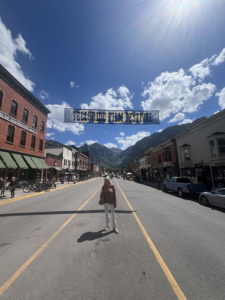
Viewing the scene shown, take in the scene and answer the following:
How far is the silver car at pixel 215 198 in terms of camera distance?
8.26 m

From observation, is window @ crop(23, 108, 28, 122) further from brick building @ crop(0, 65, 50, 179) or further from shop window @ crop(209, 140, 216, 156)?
shop window @ crop(209, 140, 216, 156)

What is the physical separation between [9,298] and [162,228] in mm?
4579

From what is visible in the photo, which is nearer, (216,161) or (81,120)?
(81,120)

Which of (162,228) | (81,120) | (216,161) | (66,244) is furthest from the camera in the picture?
(216,161)

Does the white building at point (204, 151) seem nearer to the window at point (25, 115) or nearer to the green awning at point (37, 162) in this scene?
the green awning at point (37, 162)

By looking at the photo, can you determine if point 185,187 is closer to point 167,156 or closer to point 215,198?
point 215,198

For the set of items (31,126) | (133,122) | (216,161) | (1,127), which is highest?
(31,126)

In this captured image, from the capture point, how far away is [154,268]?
2.97m

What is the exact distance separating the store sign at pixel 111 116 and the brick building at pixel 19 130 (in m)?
11.1

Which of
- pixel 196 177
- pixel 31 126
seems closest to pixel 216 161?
pixel 196 177

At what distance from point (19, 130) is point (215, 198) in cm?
2343

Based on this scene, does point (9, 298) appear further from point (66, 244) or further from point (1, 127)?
point (1, 127)

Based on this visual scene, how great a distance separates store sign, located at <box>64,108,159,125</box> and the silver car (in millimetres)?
6422

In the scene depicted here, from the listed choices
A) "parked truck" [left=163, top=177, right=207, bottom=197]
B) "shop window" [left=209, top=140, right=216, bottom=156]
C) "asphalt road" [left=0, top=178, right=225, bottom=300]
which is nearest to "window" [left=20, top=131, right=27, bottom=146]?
"asphalt road" [left=0, top=178, right=225, bottom=300]
